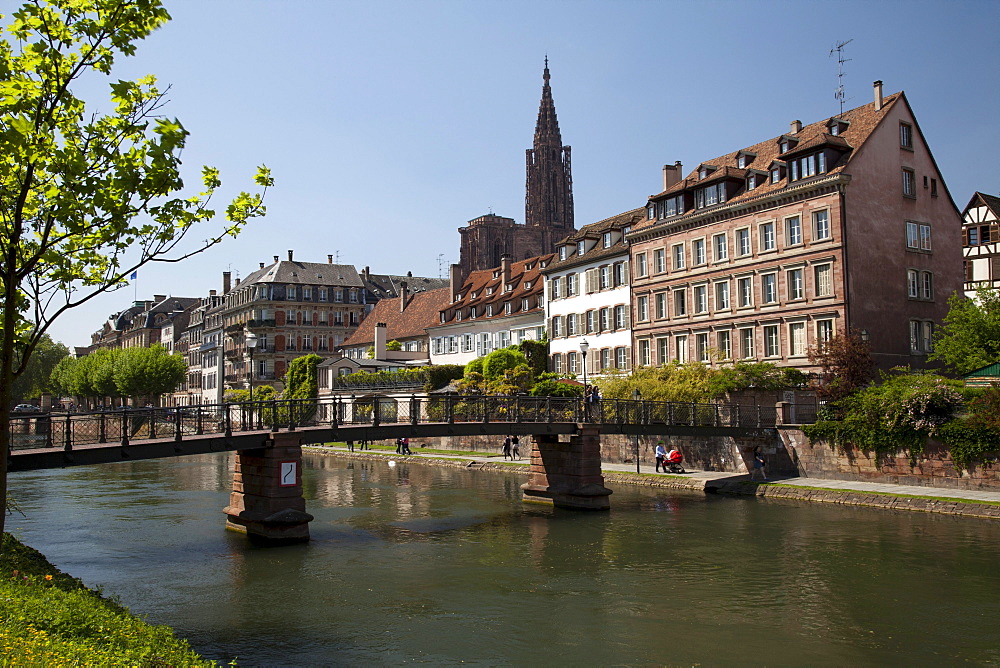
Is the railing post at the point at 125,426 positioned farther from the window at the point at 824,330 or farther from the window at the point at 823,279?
the window at the point at 823,279

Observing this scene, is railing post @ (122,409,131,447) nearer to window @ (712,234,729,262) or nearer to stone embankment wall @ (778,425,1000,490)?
stone embankment wall @ (778,425,1000,490)

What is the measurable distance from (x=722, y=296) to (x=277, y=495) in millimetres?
30589

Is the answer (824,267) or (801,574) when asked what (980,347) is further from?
(801,574)

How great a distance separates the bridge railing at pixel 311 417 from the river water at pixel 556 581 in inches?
131

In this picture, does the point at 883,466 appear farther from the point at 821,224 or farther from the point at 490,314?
the point at 490,314

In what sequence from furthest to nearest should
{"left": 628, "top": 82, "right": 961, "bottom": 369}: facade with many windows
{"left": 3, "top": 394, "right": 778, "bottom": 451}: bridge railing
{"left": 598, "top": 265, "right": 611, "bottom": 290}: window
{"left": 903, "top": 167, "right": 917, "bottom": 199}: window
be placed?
{"left": 598, "top": 265, "right": 611, "bottom": 290}: window < {"left": 903, "top": 167, "right": 917, "bottom": 199}: window < {"left": 628, "top": 82, "right": 961, "bottom": 369}: facade with many windows < {"left": 3, "top": 394, "right": 778, "bottom": 451}: bridge railing

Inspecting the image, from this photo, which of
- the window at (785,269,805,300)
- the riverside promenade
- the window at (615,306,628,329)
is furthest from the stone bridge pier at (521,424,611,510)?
the window at (615,306,628,329)

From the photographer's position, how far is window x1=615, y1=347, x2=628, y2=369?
5594 cm

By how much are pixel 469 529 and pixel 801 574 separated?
11332mm

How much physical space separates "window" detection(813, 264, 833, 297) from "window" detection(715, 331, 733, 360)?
242 inches

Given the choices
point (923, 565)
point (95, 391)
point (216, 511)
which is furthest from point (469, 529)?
point (95, 391)

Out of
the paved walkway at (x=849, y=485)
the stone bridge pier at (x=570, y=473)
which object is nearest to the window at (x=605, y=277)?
the paved walkway at (x=849, y=485)

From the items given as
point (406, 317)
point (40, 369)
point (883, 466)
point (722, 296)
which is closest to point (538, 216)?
point (406, 317)

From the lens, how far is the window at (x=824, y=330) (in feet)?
142
